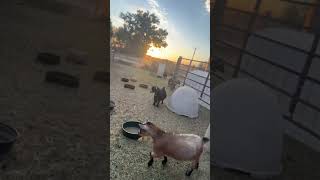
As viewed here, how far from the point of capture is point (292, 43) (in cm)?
619

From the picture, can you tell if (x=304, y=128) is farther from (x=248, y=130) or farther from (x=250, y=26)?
(x=250, y=26)

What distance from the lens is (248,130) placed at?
4.17 metres

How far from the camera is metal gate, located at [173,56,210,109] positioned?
320 inches

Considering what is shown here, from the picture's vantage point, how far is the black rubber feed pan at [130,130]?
4457 mm

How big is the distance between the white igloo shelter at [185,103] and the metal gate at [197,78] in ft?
3.94
